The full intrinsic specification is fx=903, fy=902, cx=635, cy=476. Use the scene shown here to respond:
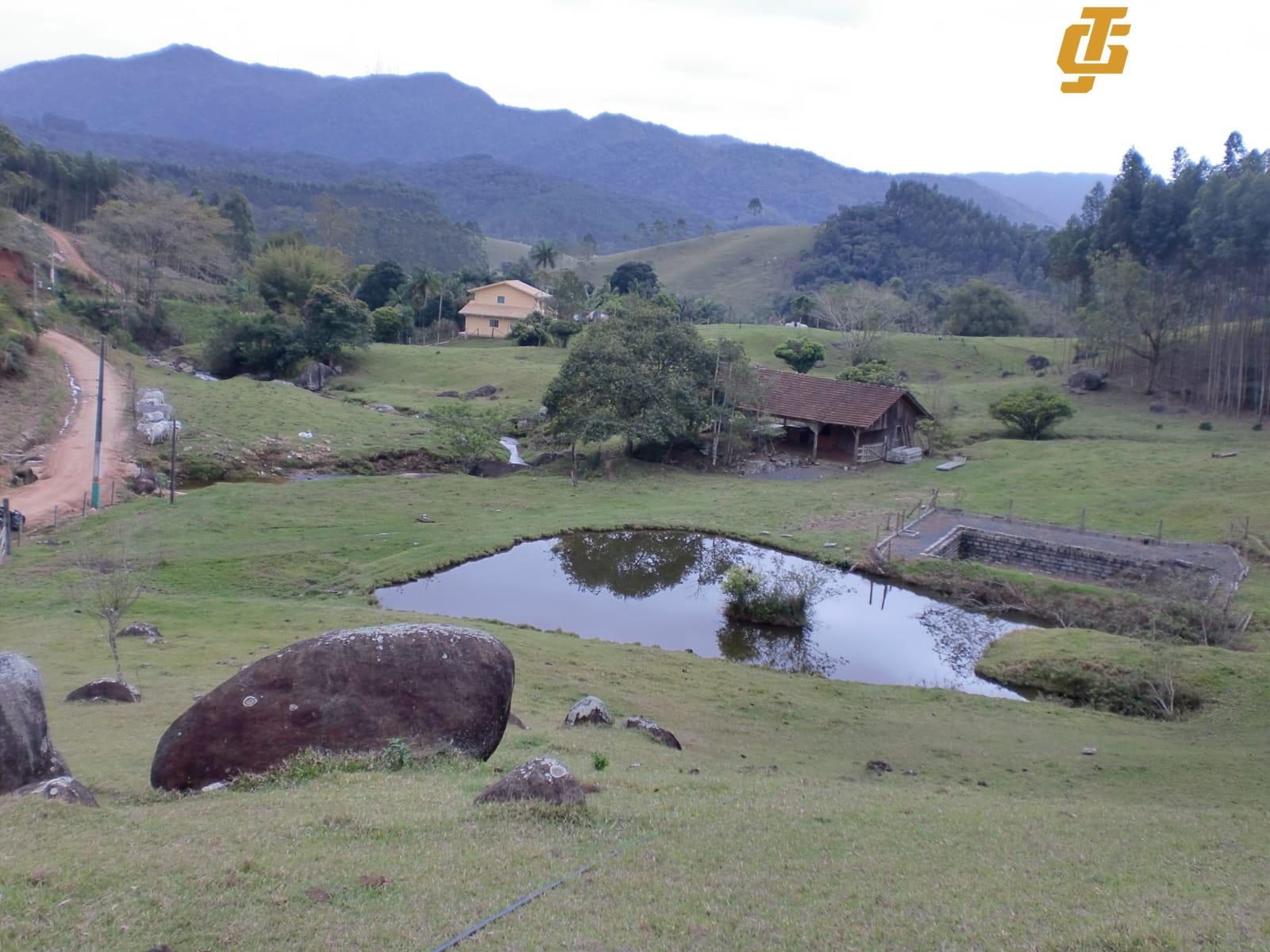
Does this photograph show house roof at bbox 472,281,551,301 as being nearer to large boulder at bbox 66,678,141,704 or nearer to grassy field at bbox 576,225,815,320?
grassy field at bbox 576,225,815,320

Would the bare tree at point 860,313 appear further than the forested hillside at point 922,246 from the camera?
No

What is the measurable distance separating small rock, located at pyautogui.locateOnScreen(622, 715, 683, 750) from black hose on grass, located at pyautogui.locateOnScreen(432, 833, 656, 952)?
5845 mm

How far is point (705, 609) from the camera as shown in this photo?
26.9 metres

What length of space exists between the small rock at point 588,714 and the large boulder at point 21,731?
293 inches

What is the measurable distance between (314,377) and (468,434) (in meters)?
23.0

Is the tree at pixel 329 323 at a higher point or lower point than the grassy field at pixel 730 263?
lower

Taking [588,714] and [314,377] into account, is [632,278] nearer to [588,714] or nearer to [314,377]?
[314,377]

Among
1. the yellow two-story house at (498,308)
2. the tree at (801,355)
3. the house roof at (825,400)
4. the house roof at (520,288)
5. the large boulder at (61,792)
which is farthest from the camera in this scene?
the house roof at (520,288)

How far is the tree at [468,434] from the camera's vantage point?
45.4 meters

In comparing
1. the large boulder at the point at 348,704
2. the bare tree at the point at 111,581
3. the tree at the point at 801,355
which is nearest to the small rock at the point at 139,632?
the bare tree at the point at 111,581

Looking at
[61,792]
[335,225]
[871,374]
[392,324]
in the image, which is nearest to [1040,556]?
[61,792]

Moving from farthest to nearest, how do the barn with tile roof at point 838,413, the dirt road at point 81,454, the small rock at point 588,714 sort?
the barn with tile roof at point 838,413 → the dirt road at point 81,454 → the small rock at point 588,714

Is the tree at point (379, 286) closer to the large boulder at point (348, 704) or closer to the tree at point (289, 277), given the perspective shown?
the tree at point (289, 277)

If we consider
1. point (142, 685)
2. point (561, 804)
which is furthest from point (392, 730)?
point (142, 685)
